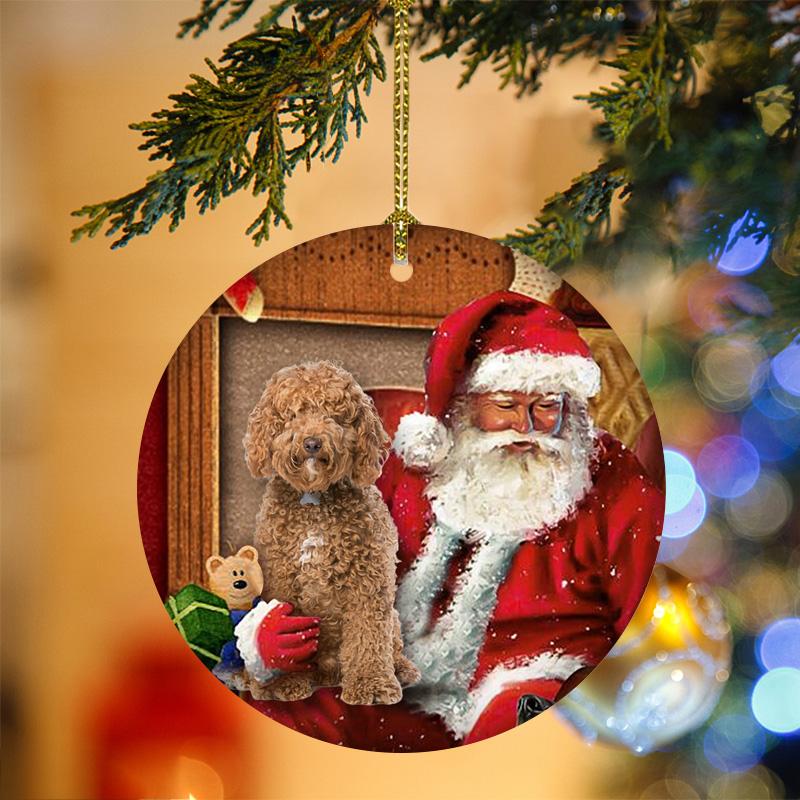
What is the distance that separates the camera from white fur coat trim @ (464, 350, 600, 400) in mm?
891

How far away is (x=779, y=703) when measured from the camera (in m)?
1.09

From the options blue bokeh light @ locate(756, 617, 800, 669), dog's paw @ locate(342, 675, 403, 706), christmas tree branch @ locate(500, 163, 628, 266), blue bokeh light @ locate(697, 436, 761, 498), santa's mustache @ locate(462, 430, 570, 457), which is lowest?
blue bokeh light @ locate(756, 617, 800, 669)

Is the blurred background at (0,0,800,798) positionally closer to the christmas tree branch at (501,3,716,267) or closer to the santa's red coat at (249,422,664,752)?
the christmas tree branch at (501,3,716,267)

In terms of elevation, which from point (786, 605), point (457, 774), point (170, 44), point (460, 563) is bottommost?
point (457, 774)

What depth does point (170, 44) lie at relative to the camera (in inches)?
43.5

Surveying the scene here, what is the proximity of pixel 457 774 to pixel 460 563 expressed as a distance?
32 cm

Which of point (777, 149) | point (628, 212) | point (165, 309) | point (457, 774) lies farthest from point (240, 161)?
point (457, 774)

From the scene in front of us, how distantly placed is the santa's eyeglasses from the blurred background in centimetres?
24

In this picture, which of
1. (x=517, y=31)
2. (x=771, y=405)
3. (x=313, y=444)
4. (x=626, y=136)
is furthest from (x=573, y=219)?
(x=313, y=444)

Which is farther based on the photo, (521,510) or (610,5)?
(610,5)

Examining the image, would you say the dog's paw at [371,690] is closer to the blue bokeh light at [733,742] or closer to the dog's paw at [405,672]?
the dog's paw at [405,672]

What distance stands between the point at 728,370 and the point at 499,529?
0.39 metres

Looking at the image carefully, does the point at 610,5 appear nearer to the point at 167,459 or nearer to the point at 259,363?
the point at 259,363

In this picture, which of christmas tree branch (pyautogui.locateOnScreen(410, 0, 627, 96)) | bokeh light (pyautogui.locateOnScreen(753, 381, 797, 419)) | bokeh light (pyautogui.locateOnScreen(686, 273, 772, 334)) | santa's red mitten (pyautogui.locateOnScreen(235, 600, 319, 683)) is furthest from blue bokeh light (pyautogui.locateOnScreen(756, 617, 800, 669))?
christmas tree branch (pyautogui.locateOnScreen(410, 0, 627, 96))
